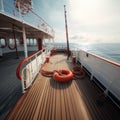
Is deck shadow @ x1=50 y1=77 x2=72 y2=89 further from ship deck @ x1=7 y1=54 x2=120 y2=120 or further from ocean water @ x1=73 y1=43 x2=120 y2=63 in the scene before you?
ocean water @ x1=73 y1=43 x2=120 y2=63

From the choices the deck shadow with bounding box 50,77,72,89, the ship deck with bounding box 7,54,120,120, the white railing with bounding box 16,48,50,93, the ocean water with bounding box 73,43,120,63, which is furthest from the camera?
the ocean water with bounding box 73,43,120,63

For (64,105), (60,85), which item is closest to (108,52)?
(60,85)

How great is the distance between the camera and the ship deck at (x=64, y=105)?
5.43ft

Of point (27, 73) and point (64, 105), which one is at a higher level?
point (27, 73)

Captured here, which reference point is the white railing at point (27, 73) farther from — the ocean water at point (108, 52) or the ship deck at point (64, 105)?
the ocean water at point (108, 52)

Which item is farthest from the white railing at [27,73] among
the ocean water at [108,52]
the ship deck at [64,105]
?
the ocean water at [108,52]

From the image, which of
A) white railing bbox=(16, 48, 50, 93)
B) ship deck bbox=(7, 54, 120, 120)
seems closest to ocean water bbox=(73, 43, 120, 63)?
ship deck bbox=(7, 54, 120, 120)

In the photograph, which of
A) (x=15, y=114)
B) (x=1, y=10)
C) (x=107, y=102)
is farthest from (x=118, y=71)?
(x=1, y=10)

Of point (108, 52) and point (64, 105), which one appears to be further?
point (108, 52)

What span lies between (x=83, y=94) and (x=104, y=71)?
955 mm

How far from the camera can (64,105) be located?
1918 millimetres

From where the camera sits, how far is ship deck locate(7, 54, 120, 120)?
166 cm

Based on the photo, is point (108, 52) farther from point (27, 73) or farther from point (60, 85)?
point (27, 73)

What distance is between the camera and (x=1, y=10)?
123 inches
